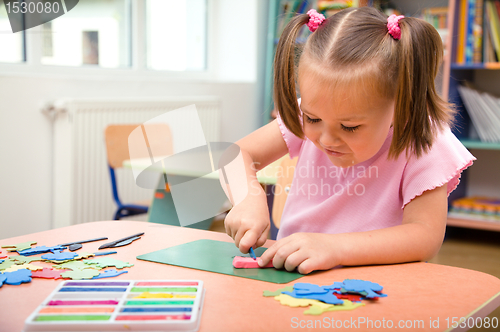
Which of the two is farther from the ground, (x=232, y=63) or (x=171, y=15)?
(x=171, y=15)

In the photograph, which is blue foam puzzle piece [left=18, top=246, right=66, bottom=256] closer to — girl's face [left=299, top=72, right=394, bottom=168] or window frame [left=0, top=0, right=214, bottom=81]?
girl's face [left=299, top=72, right=394, bottom=168]

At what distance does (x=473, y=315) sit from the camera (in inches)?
21.6

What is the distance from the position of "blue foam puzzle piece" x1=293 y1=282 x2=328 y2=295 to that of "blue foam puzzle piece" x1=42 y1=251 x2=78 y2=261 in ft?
1.08

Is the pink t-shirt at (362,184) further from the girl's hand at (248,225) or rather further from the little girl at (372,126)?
the girl's hand at (248,225)

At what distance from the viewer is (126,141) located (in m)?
2.36

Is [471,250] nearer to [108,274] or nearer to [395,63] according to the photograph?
[395,63]

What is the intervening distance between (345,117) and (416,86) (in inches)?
4.7

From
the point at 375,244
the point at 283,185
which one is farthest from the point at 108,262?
the point at 283,185

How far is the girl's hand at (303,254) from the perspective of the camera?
2.21 feet

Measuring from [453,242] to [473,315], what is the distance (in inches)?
100

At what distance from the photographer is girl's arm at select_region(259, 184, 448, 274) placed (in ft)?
2.25

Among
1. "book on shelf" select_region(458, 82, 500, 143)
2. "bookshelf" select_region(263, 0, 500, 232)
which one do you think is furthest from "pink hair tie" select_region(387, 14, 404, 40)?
"book on shelf" select_region(458, 82, 500, 143)

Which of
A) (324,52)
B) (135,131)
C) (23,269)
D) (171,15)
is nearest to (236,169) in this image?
(324,52)

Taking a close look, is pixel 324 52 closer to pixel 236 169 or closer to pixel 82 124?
pixel 236 169
